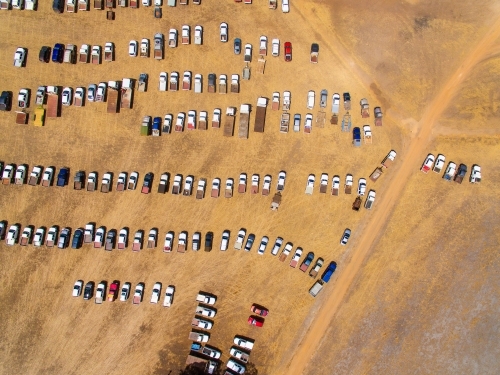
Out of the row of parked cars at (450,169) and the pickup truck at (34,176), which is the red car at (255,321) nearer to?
the row of parked cars at (450,169)

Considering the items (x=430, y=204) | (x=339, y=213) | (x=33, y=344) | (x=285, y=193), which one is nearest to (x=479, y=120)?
(x=430, y=204)

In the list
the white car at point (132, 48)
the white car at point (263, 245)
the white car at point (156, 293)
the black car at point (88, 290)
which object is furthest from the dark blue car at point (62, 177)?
the white car at point (263, 245)

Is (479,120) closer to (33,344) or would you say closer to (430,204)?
(430,204)

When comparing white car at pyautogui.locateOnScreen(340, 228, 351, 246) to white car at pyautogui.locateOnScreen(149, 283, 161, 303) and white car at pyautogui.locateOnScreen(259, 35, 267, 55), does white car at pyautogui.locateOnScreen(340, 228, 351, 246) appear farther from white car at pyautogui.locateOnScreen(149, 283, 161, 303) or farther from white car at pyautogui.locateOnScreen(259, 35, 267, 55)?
white car at pyautogui.locateOnScreen(259, 35, 267, 55)

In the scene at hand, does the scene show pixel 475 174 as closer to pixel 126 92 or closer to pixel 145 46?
pixel 145 46

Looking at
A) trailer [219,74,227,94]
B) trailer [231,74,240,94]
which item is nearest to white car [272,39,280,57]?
trailer [231,74,240,94]

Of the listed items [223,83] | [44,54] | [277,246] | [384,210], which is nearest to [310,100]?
[223,83]
